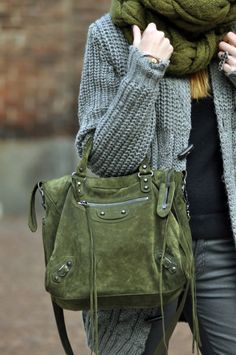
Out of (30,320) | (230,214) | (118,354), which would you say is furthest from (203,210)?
(30,320)

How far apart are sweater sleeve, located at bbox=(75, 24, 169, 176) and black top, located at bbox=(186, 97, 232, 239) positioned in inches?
7.2

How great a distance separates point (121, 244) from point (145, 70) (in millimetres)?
535

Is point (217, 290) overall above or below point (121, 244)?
below

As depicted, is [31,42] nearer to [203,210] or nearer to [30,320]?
[30,320]

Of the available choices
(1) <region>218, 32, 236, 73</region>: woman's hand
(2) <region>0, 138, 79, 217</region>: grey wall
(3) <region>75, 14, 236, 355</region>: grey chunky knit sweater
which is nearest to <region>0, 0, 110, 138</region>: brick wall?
(2) <region>0, 138, 79, 217</region>: grey wall

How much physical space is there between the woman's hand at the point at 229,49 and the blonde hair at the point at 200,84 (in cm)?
8

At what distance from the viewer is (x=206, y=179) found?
311cm

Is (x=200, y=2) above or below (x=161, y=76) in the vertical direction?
above

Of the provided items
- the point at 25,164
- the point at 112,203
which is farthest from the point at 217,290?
the point at 25,164

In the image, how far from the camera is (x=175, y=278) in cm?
288

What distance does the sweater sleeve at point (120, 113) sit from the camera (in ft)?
9.70

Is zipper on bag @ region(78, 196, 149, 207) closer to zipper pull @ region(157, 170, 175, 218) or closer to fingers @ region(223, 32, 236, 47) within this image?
zipper pull @ region(157, 170, 175, 218)

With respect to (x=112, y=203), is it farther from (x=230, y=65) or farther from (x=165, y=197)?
(x=230, y=65)

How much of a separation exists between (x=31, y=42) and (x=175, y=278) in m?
7.09
